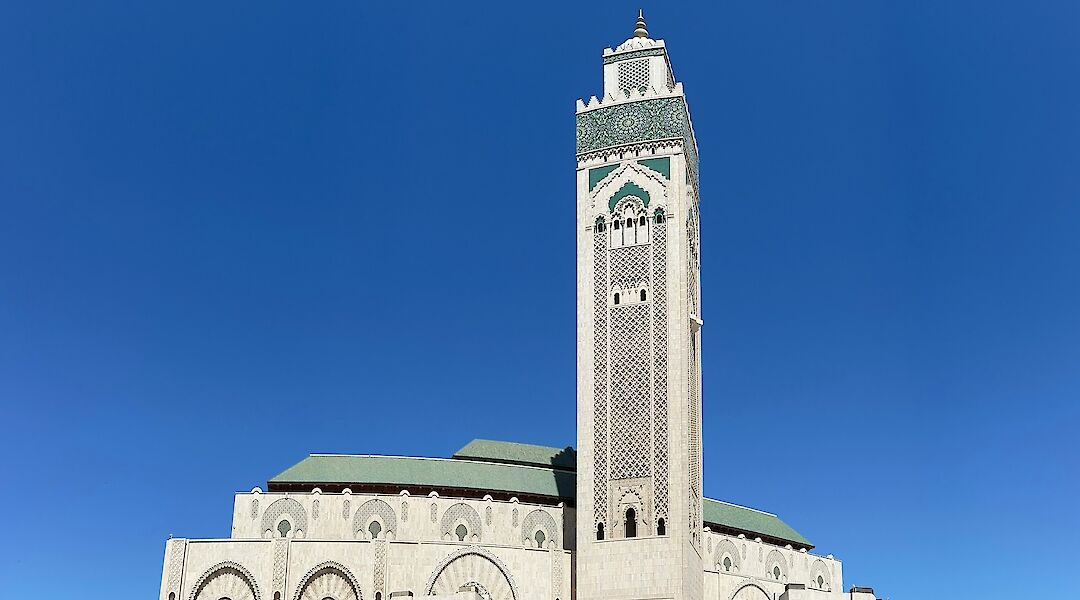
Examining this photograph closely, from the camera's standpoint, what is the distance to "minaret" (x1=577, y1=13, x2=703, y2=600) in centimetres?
3409

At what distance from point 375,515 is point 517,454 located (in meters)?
7.52

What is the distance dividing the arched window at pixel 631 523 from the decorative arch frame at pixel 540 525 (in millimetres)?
3580

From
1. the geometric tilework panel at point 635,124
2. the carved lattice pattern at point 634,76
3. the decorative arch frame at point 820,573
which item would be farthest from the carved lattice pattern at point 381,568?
the decorative arch frame at point 820,573

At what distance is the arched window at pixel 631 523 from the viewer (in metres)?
34.5

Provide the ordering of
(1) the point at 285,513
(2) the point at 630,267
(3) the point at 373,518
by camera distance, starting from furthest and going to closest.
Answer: (2) the point at 630,267
(1) the point at 285,513
(3) the point at 373,518

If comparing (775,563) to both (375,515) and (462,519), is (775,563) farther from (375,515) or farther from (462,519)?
(375,515)

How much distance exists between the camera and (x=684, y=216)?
122 ft

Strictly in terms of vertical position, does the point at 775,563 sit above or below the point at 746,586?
above

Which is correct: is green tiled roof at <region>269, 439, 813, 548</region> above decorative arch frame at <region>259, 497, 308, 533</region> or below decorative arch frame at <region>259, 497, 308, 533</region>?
above

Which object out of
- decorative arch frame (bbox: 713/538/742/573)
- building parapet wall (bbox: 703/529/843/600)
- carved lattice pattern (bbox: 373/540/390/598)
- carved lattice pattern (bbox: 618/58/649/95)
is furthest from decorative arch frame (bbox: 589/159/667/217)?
decorative arch frame (bbox: 713/538/742/573)

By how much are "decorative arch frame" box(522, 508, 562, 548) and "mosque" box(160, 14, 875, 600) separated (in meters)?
0.04

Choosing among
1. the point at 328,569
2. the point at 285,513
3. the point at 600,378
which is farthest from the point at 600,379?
the point at 285,513

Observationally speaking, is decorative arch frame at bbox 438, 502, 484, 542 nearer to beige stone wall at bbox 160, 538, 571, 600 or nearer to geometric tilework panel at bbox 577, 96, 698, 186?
beige stone wall at bbox 160, 538, 571, 600

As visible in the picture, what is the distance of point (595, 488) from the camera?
3528 cm
